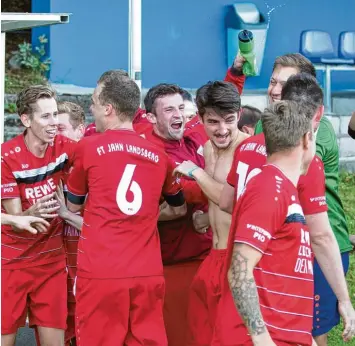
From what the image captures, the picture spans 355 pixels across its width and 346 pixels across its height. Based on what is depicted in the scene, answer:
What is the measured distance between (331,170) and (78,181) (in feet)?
4.87

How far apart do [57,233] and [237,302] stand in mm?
2561

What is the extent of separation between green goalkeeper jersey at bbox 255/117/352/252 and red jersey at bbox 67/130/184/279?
70cm

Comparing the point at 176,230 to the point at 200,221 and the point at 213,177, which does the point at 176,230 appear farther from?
the point at 213,177

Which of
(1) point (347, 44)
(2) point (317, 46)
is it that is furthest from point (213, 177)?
(1) point (347, 44)

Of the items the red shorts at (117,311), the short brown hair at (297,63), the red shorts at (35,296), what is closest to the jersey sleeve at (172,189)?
the red shorts at (117,311)

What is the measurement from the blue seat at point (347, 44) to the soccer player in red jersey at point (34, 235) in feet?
29.7

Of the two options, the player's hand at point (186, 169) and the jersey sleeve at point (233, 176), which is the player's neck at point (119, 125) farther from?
the jersey sleeve at point (233, 176)

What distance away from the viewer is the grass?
8620 mm

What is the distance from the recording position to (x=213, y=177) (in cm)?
630

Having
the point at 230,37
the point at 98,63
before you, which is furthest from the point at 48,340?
the point at 230,37

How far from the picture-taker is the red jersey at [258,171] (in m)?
5.20

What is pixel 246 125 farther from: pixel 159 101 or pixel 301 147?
pixel 301 147

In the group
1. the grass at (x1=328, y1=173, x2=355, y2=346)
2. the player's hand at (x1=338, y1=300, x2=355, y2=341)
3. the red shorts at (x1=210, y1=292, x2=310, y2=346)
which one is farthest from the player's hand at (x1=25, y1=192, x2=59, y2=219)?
the grass at (x1=328, y1=173, x2=355, y2=346)

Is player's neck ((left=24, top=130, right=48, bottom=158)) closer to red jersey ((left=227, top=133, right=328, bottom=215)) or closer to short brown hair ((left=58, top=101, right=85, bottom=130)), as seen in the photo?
short brown hair ((left=58, top=101, right=85, bottom=130))
